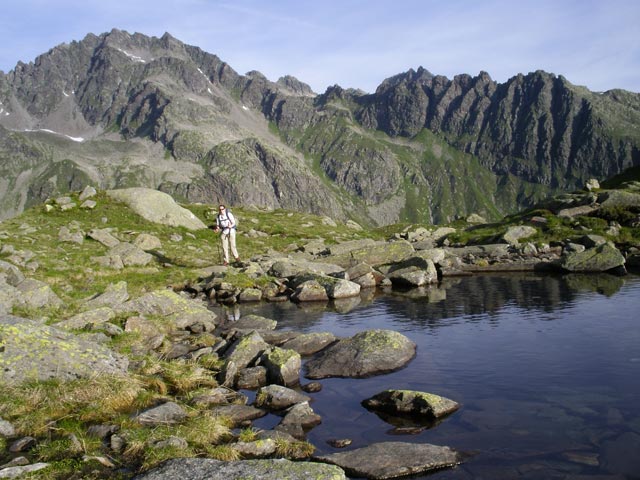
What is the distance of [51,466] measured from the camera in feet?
35.8

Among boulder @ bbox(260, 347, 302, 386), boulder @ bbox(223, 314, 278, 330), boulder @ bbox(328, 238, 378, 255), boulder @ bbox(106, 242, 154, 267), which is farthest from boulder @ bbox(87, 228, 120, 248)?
boulder @ bbox(260, 347, 302, 386)

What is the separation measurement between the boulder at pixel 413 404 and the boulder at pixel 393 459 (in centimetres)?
209

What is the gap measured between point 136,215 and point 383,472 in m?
53.7

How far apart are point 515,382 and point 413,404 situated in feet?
14.7

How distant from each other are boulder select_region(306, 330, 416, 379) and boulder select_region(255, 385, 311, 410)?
2.58 m

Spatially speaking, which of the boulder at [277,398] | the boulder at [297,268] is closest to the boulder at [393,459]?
the boulder at [277,398]

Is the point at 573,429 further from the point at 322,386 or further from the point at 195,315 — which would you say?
the point at 195,315

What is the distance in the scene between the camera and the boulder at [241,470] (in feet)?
33.6

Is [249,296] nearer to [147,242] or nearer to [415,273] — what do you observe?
[415,273]

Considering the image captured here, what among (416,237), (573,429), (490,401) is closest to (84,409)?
(490,401)

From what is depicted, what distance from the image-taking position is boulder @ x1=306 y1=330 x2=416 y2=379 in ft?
62.3

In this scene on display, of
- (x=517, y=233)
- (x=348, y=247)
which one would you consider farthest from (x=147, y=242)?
(x=517, y=233)

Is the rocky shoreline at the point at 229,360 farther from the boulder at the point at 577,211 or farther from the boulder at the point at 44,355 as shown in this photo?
the boulder at the point at 577,211

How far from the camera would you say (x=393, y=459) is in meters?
12.0
